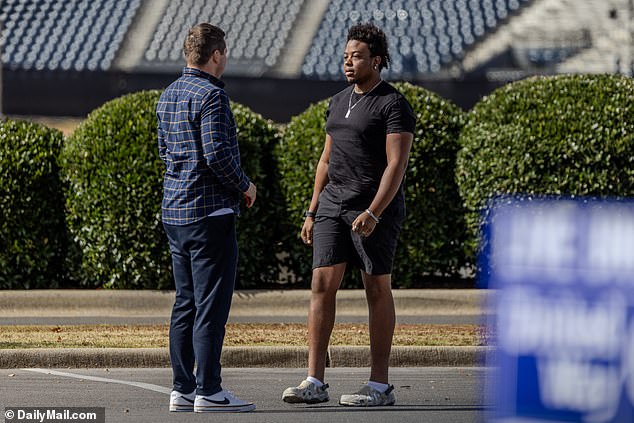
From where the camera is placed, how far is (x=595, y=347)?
7.67 ft

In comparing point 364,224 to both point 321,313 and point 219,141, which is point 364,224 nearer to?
point 321,313

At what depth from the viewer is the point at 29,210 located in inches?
413

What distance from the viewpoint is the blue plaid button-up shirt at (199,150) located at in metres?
5.53

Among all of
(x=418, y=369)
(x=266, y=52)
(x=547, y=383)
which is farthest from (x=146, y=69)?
(x=547, y=383)

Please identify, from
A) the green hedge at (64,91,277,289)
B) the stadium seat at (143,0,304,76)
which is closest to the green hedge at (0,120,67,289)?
the green hedge at (64,91,277,289)

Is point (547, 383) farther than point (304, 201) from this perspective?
No

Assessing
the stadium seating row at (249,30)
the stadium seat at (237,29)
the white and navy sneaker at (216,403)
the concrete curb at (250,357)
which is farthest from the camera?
the stadium seat at (237,29)

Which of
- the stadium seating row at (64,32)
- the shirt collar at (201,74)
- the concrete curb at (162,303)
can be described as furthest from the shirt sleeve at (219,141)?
the stadium seating row at (64,32)

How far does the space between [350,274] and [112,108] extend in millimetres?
2733

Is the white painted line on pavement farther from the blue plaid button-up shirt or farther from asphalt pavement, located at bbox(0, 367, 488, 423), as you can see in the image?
the blue plaid button-up shirt

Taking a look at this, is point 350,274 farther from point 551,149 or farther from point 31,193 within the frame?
point 31,193

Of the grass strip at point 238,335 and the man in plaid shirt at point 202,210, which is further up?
the man in plaid shirt at point 202,210

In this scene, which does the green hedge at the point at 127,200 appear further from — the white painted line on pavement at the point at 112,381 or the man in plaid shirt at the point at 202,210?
the man in plaid shirt at the point at 202,210

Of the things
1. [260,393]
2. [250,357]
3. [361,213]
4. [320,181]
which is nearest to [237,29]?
[250,357]
